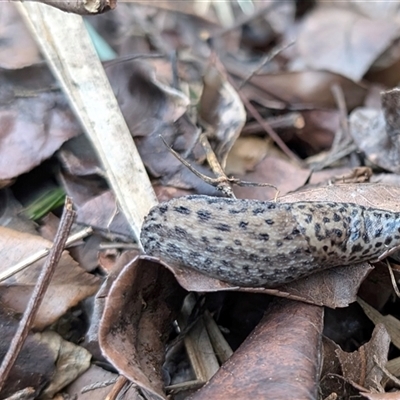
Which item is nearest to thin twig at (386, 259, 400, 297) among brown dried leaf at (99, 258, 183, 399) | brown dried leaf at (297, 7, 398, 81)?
brown dried leaf at (99, 258, 183, 399)

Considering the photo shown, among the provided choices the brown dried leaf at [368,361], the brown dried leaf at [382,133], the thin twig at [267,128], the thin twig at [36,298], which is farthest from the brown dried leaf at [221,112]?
the brown dried leaf at [368,361]

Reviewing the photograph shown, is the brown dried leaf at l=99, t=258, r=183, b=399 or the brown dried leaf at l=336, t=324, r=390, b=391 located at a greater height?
A: the brown dried leaf at l=99, t=258, r=183, b=399

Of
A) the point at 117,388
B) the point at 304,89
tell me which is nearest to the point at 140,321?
the point at 117,388

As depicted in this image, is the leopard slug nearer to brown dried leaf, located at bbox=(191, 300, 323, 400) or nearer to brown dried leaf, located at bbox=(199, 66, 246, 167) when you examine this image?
brown dried leaf, located at bbox=(191, 300, 323, 400)

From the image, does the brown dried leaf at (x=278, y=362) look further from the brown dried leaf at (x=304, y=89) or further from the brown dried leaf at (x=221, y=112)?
the brown dried leaf at (x=304, y=89)

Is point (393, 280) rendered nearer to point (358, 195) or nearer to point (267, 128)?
point (358, 195)

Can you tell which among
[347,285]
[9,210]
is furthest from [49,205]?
[347,285]
